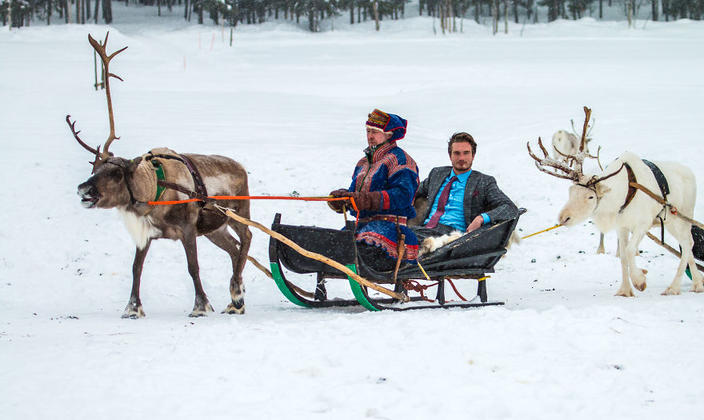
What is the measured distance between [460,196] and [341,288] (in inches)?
92.2

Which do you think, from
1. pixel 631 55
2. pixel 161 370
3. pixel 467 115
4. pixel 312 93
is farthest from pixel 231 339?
pixel 631 55

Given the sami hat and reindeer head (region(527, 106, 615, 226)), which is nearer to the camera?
the sami hat

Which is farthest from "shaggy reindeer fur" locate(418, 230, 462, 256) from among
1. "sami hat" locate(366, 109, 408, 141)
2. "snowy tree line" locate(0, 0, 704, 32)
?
"snowy tree line" locate(0, 0, 704, 32)

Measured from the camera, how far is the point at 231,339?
4750 millimetres

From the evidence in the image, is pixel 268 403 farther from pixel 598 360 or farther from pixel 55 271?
pixel 55 271

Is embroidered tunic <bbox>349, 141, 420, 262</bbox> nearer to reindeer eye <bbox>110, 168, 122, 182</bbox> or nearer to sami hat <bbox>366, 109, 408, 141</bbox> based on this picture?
sami hat <bbox>366, 109, 408, 141</bbox>

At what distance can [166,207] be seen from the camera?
641cm

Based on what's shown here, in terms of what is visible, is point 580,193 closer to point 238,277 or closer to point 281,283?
point 281,283

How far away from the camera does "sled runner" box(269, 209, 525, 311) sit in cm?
597

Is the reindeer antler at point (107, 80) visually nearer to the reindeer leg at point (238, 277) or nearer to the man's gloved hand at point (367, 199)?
the reindeer leg at point (238, 277)

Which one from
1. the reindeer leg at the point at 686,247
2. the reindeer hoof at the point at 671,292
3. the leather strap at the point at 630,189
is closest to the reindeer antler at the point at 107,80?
the leather strap at the point at 630,189

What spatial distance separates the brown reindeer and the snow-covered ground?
49 cm

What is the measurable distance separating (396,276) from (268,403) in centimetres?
255

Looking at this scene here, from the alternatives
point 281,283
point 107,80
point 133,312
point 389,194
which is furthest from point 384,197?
point 107,80
